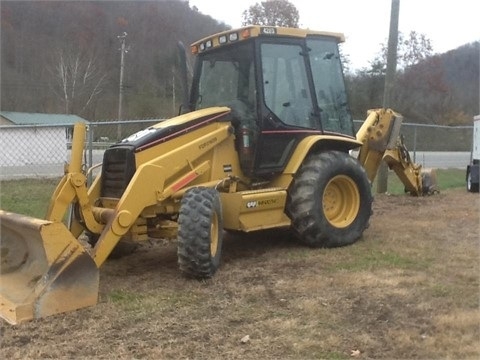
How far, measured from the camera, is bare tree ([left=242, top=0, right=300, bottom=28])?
35000 millimetres

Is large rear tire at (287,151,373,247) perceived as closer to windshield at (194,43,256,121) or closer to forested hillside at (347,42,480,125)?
windshield at (194,43,256,121)

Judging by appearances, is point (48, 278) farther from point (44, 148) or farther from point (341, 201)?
point (44, 148)

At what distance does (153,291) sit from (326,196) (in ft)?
9.46

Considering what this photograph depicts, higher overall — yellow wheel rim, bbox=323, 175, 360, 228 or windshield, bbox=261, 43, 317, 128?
windshield, bbox=261, 43, 317, 128

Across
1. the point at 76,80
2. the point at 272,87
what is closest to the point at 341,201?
the point at 272,87

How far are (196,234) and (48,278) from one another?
4.40ft

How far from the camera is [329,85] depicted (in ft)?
25.0

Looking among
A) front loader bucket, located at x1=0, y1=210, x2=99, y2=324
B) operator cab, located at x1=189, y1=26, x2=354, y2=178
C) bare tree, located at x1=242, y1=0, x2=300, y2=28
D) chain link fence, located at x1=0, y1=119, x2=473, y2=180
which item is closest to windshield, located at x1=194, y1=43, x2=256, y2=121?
operator cab, located at x1=189, y1=26, x2=354, y2=178

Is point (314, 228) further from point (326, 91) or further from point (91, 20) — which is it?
point (91, 20)

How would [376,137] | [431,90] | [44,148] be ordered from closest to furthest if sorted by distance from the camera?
[376,137] < [44,148] < [431,90]

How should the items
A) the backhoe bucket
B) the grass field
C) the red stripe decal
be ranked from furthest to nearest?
the backhoe bucket, the red stripe decal, the grass field

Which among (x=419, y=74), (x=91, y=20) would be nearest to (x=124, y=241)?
(x=91, y=20)

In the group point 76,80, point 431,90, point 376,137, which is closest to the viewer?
point 376,137

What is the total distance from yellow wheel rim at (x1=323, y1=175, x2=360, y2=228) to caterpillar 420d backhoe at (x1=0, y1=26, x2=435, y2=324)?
0.01m
